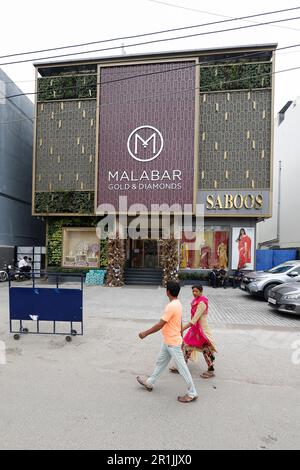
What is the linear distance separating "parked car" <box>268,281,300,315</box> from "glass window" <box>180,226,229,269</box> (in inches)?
292

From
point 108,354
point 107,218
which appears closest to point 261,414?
point 108,354

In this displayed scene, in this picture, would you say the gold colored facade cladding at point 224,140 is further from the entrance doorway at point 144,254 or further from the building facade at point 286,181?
the building facade at point 286,181

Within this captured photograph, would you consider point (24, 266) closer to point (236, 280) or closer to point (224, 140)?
point (236, 280)

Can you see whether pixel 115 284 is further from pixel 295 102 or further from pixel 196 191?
pixel 295 102

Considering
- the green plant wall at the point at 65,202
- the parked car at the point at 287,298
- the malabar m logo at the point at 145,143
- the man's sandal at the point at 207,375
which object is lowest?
the man's sandal at the point at 207,375

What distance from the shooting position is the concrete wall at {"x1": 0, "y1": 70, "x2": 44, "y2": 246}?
18.6 m

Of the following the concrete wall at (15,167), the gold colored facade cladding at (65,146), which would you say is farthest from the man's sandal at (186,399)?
the concrete wall at (15,167)

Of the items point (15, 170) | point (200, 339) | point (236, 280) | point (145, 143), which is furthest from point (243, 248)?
point (15, 170)

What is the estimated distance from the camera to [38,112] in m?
17.8

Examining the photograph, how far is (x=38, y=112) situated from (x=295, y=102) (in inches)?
875

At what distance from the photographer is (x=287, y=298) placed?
29.1 ft

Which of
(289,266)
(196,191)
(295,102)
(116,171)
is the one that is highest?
(295,102)

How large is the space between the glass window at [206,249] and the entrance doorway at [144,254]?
1.88 m

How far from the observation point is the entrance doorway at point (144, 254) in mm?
18609
